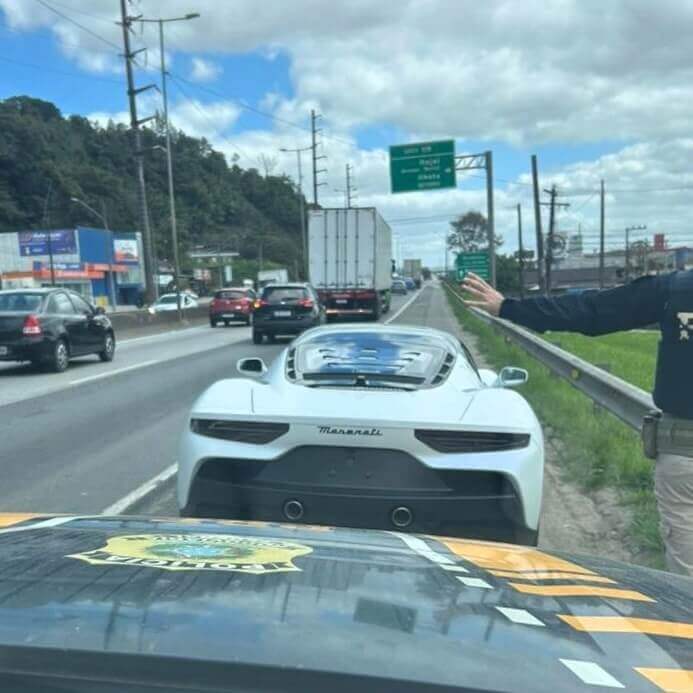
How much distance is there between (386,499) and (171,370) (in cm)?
1224

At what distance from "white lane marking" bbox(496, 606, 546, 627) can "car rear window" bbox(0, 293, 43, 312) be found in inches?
578

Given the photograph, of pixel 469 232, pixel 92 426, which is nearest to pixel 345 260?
pixel 92 426

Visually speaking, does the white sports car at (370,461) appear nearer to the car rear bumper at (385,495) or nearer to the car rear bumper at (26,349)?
the car rear bumper at (385,495)

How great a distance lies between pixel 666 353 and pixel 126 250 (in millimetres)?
82043

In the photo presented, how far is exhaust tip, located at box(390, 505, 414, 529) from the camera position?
4148mm

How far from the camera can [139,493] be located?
260 inches

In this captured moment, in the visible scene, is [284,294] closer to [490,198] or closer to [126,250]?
[490,198]

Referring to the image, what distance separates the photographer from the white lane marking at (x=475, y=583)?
6.88 feet

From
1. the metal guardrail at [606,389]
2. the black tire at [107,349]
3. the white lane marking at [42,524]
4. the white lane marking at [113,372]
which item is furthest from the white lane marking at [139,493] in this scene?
the black tire at [107,349]

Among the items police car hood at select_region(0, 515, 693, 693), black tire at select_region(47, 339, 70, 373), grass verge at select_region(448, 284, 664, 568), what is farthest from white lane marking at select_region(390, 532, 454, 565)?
black tire at select_region(47, 339, 70, 373)

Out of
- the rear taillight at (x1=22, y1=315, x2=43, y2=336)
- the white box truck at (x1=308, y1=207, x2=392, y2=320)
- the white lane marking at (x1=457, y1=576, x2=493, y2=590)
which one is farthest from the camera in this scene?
the white box truck at (x1=308, y1=207, x2=392, y2=320)

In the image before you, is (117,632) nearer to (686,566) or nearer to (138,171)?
(686,566)

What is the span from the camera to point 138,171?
37.9m

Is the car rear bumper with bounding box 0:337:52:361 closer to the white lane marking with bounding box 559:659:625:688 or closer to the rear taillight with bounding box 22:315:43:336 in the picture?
the rear taillight with bounding box 22:315:43:336
